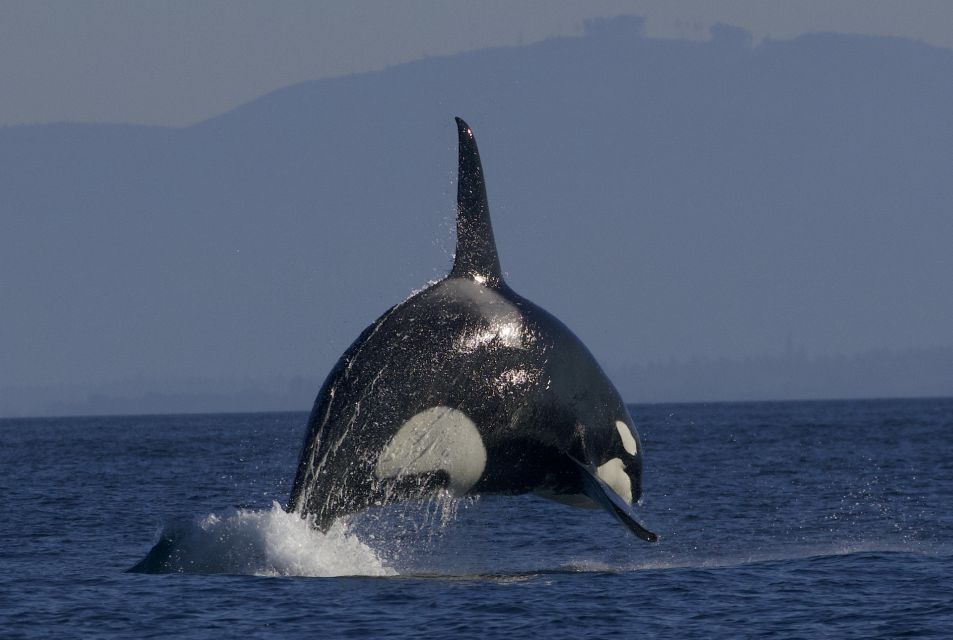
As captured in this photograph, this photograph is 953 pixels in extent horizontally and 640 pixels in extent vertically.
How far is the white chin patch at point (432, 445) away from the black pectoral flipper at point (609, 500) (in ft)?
Answer: 4.63

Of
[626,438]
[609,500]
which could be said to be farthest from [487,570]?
[609,500]

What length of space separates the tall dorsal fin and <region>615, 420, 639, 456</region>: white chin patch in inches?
102

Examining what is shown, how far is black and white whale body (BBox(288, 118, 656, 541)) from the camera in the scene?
1900 cm

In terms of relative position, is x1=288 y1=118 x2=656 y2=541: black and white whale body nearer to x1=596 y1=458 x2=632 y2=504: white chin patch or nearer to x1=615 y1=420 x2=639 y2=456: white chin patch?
x1=615 y1=420 x2=639 y2=456: white chin patch

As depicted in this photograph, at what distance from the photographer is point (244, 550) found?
74.2 feet

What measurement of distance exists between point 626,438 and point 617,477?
0.58 metres

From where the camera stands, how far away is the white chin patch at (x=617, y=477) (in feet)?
66.9

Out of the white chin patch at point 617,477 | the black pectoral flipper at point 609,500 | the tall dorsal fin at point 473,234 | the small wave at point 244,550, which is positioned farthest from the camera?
the small wave at point 244,550

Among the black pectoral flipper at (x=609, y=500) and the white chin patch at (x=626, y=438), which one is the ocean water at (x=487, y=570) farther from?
the white chin patch at (x=626, y=438)

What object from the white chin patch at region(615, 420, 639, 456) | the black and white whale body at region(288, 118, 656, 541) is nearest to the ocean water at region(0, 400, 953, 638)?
the black and white whale body at region(288, 118, 656, 541)

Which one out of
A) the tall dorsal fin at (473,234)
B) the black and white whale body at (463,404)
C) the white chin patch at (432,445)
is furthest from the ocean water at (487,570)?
the tall dorsal fin at (473,234)

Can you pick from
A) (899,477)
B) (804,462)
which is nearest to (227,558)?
(899,477)

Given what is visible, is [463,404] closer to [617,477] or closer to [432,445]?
[432,445]

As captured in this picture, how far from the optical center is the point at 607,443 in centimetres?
2027
